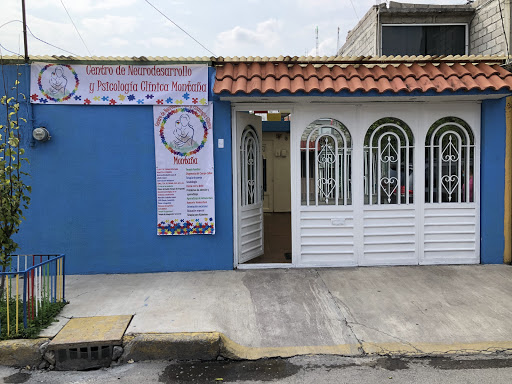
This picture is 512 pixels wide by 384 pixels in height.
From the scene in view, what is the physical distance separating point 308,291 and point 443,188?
2933 millimetres

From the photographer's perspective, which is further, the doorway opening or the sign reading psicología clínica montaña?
the doorway opening

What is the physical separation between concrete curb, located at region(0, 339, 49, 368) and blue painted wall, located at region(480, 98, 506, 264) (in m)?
6.39

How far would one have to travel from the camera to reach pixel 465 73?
6105 millimetres

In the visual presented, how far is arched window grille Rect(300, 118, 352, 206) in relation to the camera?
655 cm

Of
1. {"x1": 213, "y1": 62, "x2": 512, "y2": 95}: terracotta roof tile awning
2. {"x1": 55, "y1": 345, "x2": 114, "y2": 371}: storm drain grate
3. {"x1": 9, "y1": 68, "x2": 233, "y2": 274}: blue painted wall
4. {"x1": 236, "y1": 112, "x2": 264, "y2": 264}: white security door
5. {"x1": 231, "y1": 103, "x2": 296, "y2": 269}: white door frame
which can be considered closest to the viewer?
{"x1": 55, "y1": 345, "x2": 114, "y2": 371}: storm drain grate

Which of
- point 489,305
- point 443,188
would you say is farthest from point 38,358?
point 443,188

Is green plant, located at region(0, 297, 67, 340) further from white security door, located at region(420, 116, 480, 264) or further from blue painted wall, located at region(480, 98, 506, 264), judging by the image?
blue painted wall, located at region(480, 98, 506, 264)

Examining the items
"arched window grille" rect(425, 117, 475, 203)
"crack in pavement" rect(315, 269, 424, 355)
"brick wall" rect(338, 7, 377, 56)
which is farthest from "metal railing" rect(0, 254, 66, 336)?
"brick wall" rect(338, 7, 377, 56)

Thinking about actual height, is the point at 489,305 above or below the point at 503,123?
below

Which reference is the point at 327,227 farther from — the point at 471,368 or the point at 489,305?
the point at 471,368

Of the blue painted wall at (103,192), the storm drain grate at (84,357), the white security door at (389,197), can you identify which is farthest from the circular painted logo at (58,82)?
the white security door at (389,197)

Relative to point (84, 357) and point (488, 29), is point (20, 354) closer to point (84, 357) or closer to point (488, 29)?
point (84, 357)

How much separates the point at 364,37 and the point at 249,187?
6463mm

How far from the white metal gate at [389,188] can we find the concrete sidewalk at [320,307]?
0.35m
